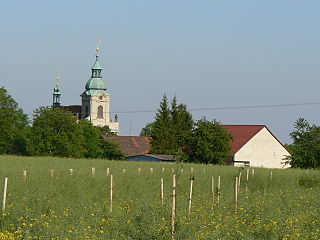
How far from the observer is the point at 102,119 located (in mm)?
193750

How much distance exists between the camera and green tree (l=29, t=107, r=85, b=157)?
99.9m

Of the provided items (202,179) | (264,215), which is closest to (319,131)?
(202,179)

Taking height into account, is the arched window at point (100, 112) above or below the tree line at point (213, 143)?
above

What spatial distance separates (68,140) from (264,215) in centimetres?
8039

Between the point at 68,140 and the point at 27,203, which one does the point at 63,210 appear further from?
the point at 68,140

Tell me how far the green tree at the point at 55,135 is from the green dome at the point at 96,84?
85.8m

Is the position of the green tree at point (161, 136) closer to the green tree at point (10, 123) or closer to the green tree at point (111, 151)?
the green tree at point (111, 151)

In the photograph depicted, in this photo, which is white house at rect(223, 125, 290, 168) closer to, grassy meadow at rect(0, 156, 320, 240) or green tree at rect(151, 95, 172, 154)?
green tree at rect(151, 95, 172, 154)

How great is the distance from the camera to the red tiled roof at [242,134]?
88125 millimetres

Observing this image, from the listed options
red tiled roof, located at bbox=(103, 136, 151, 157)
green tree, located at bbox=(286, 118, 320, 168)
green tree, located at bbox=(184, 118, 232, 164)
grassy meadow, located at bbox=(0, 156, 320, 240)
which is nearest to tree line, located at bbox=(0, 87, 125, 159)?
red tiled roof, located at bbox=(103, 136, 151, 157)

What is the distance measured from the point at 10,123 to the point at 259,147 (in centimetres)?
3084

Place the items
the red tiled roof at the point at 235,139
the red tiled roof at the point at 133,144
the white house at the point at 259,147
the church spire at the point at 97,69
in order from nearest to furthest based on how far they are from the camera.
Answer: the white house at the point at 259,147
the red tiled roof at the point at 235,139
the red tiled roof at the point at 133,144
the church spire at the point at 97,69

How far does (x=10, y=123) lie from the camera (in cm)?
10244

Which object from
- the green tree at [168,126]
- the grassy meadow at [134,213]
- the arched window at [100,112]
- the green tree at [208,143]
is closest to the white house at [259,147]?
the green tree at [168,126]
